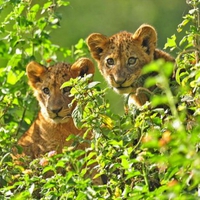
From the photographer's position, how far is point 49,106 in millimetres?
8289

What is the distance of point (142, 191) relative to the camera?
17.3 ft

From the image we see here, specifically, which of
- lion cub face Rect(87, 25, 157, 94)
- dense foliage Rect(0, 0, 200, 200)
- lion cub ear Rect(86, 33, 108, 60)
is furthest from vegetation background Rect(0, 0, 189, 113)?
dense foliage Rect(0, 0, 200, 200)

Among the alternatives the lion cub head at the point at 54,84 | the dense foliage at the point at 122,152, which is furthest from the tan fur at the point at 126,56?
the dense foliage at the point at 122,152

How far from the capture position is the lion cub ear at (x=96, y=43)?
28.6ft

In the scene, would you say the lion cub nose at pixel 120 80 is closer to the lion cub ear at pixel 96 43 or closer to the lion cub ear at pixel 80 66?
the lion cub ear at pixel 80 66

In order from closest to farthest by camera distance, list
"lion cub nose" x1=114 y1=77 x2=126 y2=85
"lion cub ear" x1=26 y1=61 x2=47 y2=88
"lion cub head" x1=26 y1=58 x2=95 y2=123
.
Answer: "lion cub nose" x1=114 y1=77 x2=126 y2=85, "lion cub head" x1=26 y1=58 x2=95 y2=123, "lion cub ear" x1=26 y1=61 x2=47 y2=88

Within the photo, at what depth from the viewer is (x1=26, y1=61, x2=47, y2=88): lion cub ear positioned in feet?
28.4

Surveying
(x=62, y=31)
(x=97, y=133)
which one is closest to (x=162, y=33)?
(x=62, y=31)

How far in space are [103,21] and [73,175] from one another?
15.2 m

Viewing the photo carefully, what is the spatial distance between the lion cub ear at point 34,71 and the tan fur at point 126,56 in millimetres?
462

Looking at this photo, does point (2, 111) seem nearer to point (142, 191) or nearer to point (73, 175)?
point (73, 175)

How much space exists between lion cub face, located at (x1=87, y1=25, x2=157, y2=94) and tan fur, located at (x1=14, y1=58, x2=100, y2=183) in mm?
211

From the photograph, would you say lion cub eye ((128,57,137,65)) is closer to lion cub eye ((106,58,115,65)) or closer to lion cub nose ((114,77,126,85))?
lion cub eye ((106,58,115,65))

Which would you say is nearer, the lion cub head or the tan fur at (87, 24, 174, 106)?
the tan fur at (87, 24, 174, 106)
